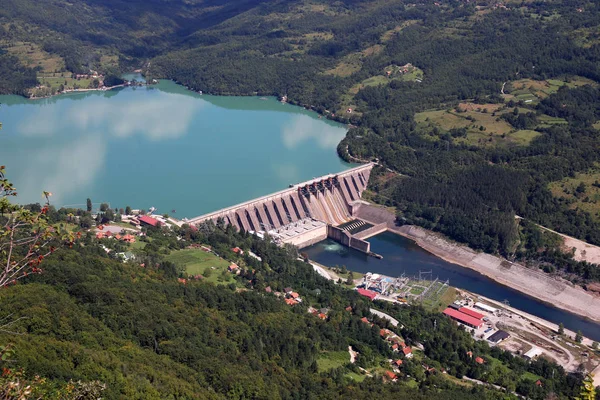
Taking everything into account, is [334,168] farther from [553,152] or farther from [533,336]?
[533,336]

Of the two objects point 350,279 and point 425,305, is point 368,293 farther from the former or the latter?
point 425,305

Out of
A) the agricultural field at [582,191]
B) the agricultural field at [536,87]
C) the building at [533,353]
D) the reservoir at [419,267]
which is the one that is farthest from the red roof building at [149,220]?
the agricultural field at [536,87]

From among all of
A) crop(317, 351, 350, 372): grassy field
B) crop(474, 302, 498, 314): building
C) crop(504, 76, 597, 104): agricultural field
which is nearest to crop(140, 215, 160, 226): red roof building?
crop(317, 351, 350, 372): grassy field

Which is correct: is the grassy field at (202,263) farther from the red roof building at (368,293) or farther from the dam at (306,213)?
the red roof building at (368,293)

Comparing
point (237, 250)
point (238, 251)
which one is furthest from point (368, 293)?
point (237, 250)

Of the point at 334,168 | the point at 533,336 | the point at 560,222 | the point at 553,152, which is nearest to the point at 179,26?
the point at 334,168
